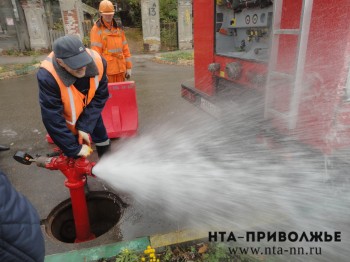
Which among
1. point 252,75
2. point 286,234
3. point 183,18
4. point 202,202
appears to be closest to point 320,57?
point 252,75

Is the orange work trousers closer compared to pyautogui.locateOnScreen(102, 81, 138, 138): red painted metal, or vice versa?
pyautogui.locateOnScreen(102, 81, 138, 138): red painted metal

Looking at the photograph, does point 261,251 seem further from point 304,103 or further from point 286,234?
point 304,103

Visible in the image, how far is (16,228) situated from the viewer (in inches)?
43.3

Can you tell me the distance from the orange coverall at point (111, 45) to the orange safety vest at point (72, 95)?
6.99 ft

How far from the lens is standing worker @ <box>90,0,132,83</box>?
4.66 metres

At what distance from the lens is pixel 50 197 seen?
340 centimetres

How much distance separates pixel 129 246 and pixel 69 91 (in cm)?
143

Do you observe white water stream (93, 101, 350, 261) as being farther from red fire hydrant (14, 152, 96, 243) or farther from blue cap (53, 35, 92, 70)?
blue cap (53, 35, 92, 70)

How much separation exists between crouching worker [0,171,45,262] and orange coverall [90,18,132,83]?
13.2 ft

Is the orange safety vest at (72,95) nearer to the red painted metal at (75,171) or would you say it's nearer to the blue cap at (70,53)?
the blue cap at (70,53)

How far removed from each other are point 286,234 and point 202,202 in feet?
2.97

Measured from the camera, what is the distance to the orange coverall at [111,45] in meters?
4.75

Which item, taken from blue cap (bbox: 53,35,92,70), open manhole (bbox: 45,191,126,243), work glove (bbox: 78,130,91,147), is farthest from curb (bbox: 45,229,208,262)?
blue cap (bbox: 53,35,92,70)

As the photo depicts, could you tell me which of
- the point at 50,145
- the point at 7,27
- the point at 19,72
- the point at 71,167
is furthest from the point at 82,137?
the point at 7,27
